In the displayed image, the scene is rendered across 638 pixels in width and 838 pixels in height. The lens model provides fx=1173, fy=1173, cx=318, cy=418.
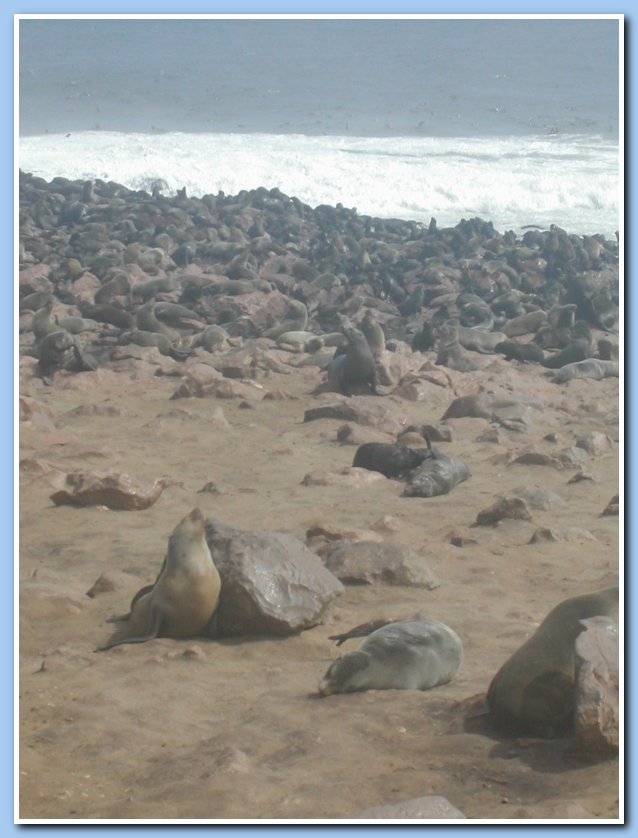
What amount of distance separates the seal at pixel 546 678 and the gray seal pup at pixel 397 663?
1.34 ft

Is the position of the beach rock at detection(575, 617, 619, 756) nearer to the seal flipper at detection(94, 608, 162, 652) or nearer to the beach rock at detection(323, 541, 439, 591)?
the seal flipper at detection(94, 608, 162, 652)

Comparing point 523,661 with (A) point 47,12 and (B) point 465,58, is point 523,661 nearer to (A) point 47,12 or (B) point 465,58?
(A) point 47,12

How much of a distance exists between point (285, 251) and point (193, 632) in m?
13.7

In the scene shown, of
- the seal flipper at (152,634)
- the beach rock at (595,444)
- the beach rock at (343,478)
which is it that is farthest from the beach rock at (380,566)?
the beach rock at (595,444)

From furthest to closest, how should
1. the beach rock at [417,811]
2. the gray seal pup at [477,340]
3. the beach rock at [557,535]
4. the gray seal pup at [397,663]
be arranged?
the gray seal pup at [477,340] < the beach rock at [557,535] < the gray seal pup at [397,663] < the beach rock at [417,811]

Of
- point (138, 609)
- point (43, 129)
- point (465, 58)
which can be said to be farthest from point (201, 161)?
point (138, 609)

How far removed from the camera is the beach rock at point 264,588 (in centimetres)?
493

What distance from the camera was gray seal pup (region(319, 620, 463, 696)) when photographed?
4285mm

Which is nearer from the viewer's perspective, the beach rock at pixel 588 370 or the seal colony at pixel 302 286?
the beach rock at pixel 588 370

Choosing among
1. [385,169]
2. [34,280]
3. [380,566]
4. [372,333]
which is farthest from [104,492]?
[385,169]

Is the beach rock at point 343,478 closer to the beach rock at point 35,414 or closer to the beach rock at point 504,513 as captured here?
the beach rock at point 504,513

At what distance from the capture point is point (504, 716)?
3.85 metres

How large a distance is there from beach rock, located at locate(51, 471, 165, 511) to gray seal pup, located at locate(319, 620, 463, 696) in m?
2.88

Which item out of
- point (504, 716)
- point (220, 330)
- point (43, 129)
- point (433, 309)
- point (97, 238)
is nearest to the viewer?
point (504, 716)
